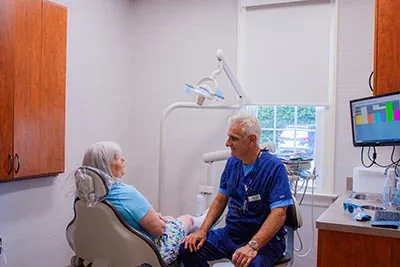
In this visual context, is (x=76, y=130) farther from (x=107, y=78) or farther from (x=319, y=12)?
(x=319, y=12)

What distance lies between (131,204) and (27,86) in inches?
47.8

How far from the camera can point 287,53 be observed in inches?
139

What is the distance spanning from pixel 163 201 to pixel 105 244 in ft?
5.55

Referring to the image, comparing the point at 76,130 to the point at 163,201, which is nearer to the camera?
the point at 76,130

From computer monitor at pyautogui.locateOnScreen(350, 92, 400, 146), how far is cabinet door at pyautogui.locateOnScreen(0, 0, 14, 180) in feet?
7.31

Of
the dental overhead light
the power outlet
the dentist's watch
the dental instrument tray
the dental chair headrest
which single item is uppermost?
the dental overhead light

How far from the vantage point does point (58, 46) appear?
3109 mm

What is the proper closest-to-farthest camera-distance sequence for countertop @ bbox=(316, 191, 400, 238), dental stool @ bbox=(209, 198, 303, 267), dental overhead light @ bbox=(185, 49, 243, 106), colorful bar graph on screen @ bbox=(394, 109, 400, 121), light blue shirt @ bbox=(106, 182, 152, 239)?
countertop @ bbox=(316, 191, 400, 238)
light blue shirt @ bbox=(106, 182, 152, 239)
dental stool @ bbox=(209, 198, 303, 267)
colorful bar graph on screen @ bbox=(394, 109, 400, 121)
dental overhead light @ bbox=(185, 49, 243, 106)

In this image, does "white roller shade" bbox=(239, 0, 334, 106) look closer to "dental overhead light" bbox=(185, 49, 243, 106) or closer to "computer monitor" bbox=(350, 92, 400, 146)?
"dental overhead light" bbox=(185, 49, 243, 106)

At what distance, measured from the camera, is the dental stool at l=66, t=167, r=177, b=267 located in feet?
6.86

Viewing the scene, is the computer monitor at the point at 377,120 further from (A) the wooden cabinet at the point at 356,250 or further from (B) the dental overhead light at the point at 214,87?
(B) the dental overhead light at the point at 214,87

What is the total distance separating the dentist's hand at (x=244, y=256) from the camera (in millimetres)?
2117

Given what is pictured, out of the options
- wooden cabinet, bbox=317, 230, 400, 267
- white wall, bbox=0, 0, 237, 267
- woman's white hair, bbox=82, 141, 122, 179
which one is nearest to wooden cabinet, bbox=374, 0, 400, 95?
wooden cabinet, bbox=317, 230, 400, 267

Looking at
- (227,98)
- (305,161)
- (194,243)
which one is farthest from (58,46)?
(305,161)
